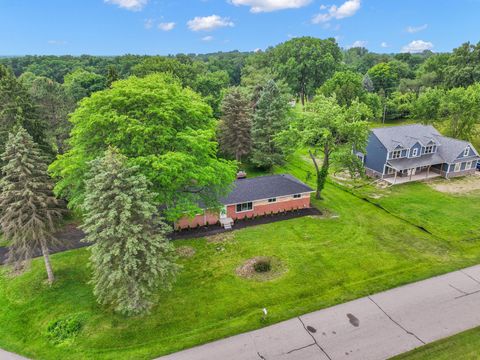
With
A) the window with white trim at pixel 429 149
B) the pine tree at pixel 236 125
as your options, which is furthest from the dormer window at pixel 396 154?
the pine tree at pixel 236 125

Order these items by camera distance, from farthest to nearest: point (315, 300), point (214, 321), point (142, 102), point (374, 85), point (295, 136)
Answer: point (374, 85) → point (295, 136) → point (142, 102) → point (315, 300) → point (214, 321)

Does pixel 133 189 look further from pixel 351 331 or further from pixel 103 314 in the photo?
pixel 351 331

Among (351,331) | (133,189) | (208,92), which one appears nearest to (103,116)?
(133,189)

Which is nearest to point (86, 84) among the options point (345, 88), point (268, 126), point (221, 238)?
point (268, 126)

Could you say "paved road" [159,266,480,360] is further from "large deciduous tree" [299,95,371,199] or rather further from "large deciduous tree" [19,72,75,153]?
"large deciduous tree" [19,72,75,153]

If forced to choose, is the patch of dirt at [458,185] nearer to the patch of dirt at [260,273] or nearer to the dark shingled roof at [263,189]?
the dark shingled roof at [263,189]

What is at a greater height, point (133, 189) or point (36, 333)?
point (133, 189)
